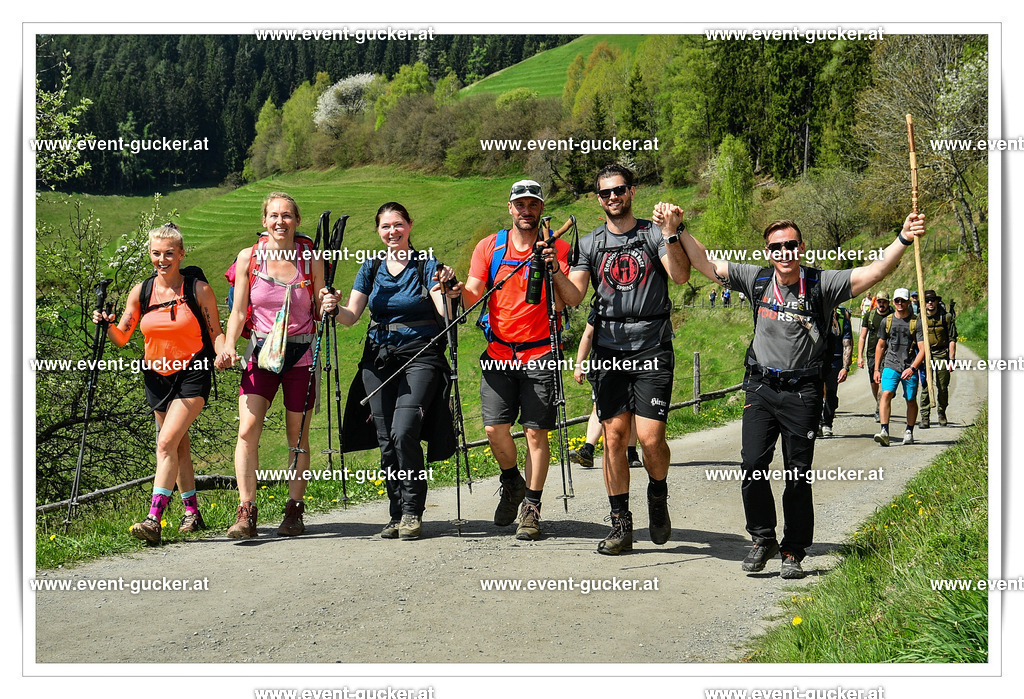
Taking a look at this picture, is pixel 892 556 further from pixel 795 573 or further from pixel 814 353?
pixel 814 353

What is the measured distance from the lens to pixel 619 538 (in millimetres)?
6770

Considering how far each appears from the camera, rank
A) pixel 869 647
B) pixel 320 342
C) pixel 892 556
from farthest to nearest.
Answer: pixel 320 342 < pixel 892 556 < pixel 869 647

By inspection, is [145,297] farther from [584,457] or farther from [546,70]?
[584,457]

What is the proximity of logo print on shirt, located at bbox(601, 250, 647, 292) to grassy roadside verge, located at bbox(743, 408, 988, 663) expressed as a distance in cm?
234

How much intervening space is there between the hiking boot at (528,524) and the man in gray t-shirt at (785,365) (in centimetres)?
164

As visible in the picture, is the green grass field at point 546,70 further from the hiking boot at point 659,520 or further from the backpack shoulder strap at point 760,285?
the hiking boot at point 659,520

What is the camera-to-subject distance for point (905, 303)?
12.7 m

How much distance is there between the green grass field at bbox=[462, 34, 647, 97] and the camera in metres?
8.21

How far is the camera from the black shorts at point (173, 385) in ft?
23.3

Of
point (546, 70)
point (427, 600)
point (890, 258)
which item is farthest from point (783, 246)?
point (546, 70)
